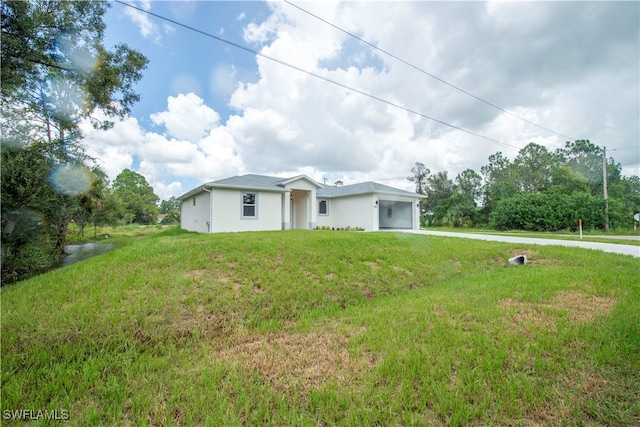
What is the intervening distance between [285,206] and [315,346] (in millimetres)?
12556

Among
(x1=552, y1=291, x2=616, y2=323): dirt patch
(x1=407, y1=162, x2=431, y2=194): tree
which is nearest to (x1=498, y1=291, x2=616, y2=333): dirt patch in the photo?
(x1=552, y1=291, x2=616, y2=323): dirt patch

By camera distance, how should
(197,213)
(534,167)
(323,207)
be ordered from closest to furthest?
(197,213), (323,207), (534,167)

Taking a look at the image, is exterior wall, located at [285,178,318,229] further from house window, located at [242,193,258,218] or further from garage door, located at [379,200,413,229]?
garage door, located at [379,200,413,229]

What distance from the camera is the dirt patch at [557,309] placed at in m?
3.48

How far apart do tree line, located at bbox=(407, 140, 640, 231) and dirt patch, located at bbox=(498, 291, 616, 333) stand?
20001mm

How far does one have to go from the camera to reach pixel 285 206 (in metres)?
15.4

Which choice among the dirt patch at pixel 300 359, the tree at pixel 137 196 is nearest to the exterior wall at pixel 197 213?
the dirt patch at pixel 300 359

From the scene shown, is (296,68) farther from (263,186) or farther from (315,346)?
(263,186)

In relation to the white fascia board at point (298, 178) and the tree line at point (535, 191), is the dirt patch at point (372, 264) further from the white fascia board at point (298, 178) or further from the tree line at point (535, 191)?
the tree line at point (535, 191)

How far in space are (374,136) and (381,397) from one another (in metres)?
15.8

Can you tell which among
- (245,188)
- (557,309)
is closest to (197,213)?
(245,188)

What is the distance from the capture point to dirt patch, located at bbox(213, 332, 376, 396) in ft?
8.20

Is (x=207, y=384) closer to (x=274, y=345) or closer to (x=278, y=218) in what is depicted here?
(x=274, y=345)

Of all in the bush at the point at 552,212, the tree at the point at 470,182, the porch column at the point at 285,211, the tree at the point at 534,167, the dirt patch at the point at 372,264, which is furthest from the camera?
the tree at the point at 470,182
